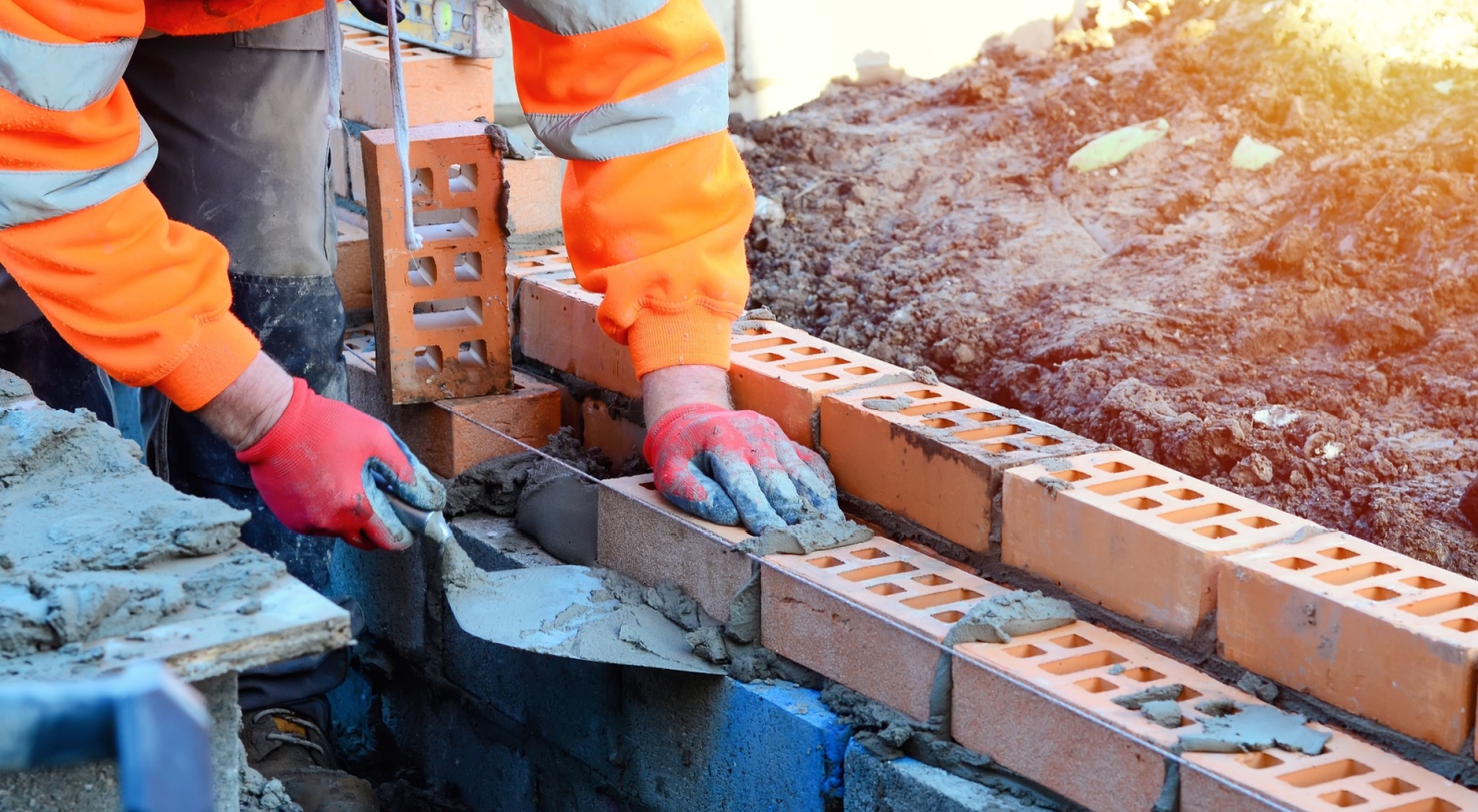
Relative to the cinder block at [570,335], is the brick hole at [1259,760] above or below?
below

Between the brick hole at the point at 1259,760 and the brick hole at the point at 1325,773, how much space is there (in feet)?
0.14

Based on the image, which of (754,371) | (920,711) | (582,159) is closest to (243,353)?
(582,159)

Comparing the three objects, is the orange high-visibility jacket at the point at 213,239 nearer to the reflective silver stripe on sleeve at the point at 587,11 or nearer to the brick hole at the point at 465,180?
the reflective silver stripe on sleeve at the point at 587,11

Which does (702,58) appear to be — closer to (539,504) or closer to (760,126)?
(539,504)

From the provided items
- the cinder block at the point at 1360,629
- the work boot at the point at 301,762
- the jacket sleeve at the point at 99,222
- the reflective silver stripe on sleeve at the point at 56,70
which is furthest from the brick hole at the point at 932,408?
the reflective silver stripe on sleeve at the point at 56,70

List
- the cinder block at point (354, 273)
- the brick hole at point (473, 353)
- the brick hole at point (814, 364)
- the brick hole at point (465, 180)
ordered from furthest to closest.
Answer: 1. the cinder block at point (354, 273)
2. the brick hole at point (473, 353)
3. the brick hole at point (465, 180)
4. the brick hole at point (814, 364)

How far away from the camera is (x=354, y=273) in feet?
13.5

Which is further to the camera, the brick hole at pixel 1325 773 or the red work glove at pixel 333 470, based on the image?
the red work glove at pixel 333 470

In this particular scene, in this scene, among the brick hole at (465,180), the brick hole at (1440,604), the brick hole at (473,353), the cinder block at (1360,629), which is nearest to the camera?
the cinder block at (1360,629)

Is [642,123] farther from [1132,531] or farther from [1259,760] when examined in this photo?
[1259,760]

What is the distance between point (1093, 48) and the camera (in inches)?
220

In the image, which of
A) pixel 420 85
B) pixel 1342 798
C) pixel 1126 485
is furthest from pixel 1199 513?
pixel 420 85

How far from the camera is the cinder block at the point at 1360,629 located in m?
2.02

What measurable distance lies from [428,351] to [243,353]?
2.62 ft
